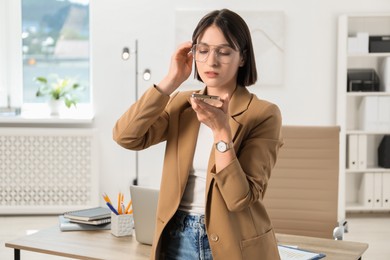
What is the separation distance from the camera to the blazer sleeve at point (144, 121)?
1.65m

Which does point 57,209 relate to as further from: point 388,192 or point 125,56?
point 388,192

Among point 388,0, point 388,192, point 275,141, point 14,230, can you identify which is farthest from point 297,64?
point 275,141

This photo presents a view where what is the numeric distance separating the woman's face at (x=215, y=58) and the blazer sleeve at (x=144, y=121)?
0.14m

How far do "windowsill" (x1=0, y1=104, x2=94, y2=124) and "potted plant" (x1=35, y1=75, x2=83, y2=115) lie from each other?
0.08 meters

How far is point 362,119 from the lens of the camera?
18.4ft

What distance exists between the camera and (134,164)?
569cm

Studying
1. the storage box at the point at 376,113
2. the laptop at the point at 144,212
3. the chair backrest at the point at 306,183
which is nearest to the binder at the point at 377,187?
the storage box at the point at 376,113

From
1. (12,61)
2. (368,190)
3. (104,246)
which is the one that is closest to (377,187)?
(368,190)

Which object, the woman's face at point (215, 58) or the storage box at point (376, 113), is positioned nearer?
Answer: the woman's face at point (215, 58)

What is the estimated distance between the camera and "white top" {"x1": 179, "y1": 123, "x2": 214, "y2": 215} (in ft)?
5.37

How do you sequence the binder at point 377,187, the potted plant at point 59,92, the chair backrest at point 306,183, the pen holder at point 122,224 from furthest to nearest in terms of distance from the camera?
the potted plant at point 59,92 → the binder at point 377,187 → the chair backrest at point 306,183 → the pen holder at point 122,224

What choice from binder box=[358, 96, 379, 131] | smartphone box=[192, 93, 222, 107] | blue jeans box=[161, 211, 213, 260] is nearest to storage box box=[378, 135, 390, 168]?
binder box=[358, 96, 379, 131]

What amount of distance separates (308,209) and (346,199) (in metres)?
2.97

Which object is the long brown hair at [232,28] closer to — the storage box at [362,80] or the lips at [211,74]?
the lips at [211,74]
